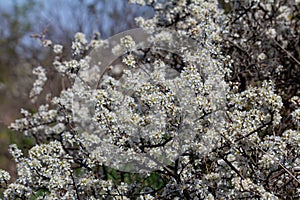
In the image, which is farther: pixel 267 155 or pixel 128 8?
pixel 128 8

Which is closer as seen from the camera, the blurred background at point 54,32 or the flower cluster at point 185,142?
the flower cluster at point 185,142

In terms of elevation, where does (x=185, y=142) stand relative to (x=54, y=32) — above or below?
below

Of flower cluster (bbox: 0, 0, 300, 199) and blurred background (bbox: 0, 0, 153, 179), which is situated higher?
blurred background (bbox: 0, 0, 153, 179)

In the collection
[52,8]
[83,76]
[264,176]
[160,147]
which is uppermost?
[52,8]

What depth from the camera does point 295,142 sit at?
2.40 meters

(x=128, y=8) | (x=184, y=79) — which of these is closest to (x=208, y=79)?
(x=184, y=79)

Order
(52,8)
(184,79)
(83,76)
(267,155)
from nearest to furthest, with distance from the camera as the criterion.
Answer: (267,155) < (184,79) < (83,76) < (52,8)

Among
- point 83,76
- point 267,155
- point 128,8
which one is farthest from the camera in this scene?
point 128,8

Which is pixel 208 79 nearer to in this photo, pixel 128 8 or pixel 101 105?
pixel 101 105

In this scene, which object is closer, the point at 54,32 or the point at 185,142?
the point at 185,142

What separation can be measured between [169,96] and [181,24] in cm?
155

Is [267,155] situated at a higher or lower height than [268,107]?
lower

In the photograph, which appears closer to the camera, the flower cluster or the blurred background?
the flower cluster

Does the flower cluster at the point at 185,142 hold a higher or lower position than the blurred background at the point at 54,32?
lower
